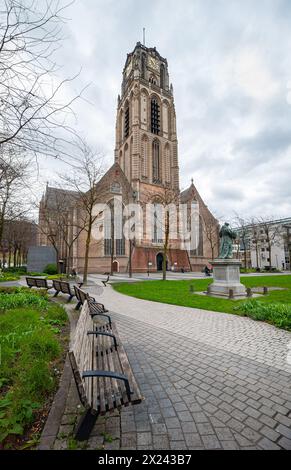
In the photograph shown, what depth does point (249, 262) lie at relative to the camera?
212 ft

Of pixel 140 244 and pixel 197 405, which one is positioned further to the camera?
pixel 140 244

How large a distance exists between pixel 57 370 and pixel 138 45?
55685 mm

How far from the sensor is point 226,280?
11.1m

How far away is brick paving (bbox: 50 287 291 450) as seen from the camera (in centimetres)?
209

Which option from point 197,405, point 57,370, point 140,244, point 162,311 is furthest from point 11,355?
point 140,244

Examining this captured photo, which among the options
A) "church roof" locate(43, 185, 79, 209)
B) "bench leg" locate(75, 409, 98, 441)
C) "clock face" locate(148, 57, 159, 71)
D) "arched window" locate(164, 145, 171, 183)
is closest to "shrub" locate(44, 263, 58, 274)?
"church roof" locate(43, 185, 79, 209)

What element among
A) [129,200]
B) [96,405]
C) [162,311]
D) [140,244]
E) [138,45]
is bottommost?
[162,311]

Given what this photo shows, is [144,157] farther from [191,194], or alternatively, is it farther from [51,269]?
[51,269]

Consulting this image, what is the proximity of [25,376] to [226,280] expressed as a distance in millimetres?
9854

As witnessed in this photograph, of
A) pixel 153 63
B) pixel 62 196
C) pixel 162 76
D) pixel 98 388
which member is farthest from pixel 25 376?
pixel 153 63

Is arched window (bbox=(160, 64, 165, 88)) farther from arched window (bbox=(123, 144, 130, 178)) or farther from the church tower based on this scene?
arched window (bbox=(123, 144, 130, 178))

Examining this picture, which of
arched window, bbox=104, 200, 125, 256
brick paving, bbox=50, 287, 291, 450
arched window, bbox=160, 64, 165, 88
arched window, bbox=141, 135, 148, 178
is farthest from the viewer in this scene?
arched window, bbox=160, 64, 165, 88

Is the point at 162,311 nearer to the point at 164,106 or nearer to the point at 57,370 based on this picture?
the point at 57,370

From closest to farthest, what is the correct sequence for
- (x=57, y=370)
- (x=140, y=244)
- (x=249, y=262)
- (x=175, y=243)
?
(x=57, y=370)
(x=140, y=244)
(x=175, y=243)
(x=249, y=262)
